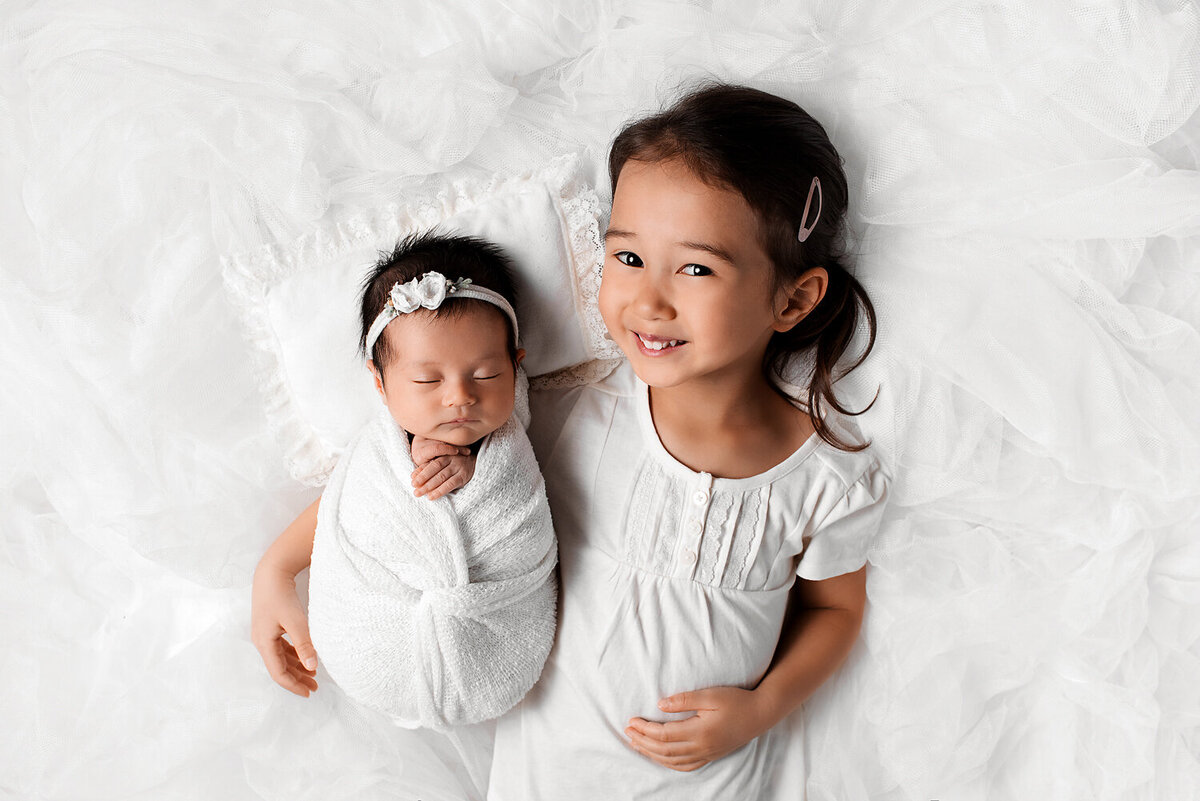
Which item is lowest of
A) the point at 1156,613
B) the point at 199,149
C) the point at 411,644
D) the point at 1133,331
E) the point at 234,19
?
the point at 1156,613

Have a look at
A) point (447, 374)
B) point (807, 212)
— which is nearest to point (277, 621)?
point (447, 374)

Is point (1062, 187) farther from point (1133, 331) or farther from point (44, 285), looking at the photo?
point (44, 285)

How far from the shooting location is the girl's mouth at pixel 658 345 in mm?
1071

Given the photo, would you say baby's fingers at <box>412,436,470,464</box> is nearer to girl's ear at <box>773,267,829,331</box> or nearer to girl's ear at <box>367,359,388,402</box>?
girl's ear at <box>367,359,388,402</box>

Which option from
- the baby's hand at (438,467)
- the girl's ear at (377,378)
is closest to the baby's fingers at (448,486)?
the baby's hand at (438,467)

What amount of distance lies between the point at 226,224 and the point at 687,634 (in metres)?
0.84

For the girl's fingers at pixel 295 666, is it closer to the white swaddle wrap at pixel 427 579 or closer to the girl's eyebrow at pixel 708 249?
the white swaddle wrap at pixel 427 579

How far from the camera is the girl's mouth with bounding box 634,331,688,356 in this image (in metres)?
1.07

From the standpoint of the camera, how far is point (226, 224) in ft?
3.84

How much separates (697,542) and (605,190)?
1.65 ft

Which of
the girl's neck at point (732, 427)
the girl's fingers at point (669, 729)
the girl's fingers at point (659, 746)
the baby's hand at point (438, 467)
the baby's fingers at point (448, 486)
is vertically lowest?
the girl's fingers at point (659, 746)

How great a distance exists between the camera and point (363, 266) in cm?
119

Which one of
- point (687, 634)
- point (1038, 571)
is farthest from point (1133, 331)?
point (687, 634)

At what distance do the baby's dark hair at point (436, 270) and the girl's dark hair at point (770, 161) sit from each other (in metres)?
0.21
